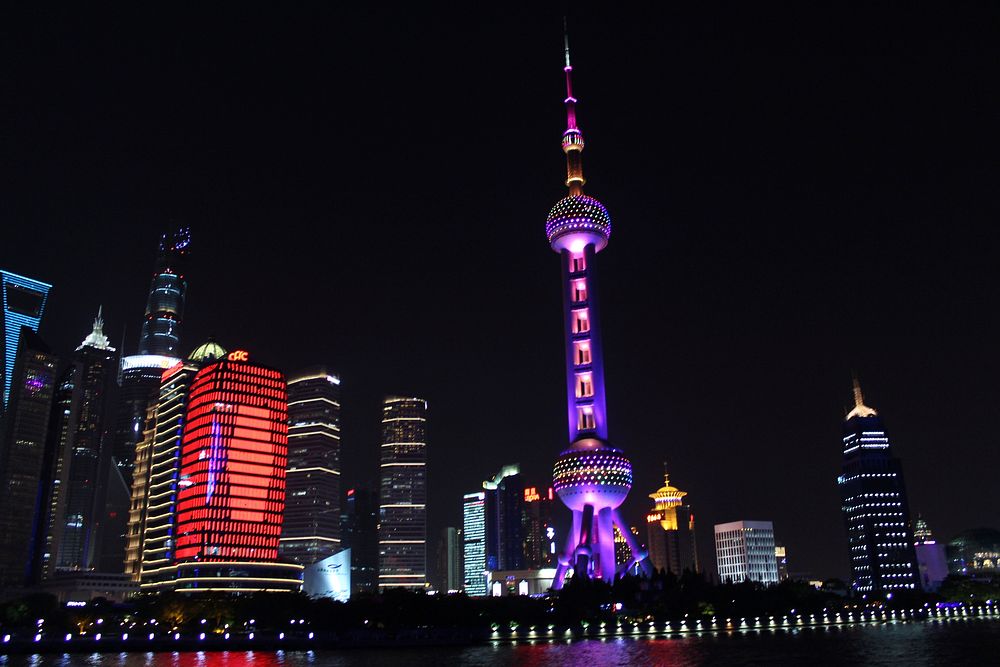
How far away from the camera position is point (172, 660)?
11219 centimetres

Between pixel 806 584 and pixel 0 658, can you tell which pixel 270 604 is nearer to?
pixel 0 658

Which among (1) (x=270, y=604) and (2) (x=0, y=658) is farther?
(1) (x=270, y=604)

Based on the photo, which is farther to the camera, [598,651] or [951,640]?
[951,640]

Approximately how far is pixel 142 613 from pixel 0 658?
146 feet

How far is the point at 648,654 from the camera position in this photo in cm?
10762

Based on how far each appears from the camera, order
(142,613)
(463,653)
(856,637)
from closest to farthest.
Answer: (463,653), (856,637), (142,613)

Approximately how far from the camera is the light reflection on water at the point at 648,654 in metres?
98.0

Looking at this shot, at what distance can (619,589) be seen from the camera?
567ft

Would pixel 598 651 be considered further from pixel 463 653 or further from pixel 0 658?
pixel 0 658

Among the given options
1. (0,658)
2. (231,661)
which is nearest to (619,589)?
(231,661)

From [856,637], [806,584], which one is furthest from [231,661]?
[806,584]

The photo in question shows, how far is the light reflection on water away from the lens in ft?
322

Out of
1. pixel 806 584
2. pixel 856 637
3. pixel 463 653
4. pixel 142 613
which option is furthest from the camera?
pixel 806 584

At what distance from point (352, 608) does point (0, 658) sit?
51054mm
